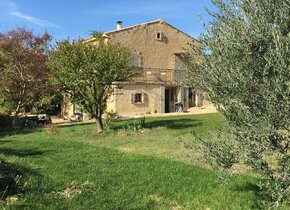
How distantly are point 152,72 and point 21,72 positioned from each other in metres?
12.8

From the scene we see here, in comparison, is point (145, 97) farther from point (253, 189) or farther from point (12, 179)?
point (253, 189)

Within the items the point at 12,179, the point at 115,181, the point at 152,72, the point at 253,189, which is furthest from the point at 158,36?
the point at 253,189

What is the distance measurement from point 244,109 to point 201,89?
77 cm

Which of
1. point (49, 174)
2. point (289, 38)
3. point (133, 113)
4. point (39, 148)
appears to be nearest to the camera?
point (289, 38)

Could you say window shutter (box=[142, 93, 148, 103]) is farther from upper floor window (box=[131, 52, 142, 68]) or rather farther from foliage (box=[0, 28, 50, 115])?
foliage (box=[0, 28, 50, 115])

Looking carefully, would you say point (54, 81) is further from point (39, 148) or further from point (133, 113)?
point (133, 113)

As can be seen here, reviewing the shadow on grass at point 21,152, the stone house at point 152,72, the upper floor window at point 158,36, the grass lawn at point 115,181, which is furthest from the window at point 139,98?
the shadow on grass at point 21,152

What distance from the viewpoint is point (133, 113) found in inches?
1287

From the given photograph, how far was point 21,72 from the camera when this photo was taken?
25547 mm

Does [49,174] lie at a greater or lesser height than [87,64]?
lesser

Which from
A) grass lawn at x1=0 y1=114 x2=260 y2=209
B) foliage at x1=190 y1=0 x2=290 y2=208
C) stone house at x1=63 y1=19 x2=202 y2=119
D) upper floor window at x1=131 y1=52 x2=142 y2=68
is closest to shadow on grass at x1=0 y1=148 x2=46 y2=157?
grass lawn at x1=0 y1=114 x2=260 y2=209

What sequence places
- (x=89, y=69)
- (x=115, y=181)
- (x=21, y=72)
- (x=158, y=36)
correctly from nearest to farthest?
(x=115, y=181)
(x=89, y=69)
(x=21, y=72)
(x=158, y=36)

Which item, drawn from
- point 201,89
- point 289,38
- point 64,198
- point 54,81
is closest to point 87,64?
point 54,81

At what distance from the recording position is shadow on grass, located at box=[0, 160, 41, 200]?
24.3 feet
